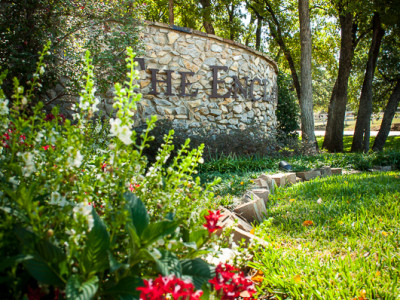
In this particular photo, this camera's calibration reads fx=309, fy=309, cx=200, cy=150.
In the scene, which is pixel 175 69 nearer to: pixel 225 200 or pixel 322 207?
pixel 225 200

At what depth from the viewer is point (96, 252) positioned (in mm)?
1049

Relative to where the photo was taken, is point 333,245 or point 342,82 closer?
point 333,245

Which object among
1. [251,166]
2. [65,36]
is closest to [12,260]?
[65,36]

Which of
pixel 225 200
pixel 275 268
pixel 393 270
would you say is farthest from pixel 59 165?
pixel 225 200

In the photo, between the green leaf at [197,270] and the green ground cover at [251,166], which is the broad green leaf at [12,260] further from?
the green ground cover at [251,166]

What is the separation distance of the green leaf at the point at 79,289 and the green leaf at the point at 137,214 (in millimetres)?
250

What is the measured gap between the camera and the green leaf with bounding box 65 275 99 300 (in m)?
0.88

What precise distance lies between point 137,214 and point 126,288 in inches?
10.5

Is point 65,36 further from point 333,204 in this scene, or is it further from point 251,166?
→ point 333,204

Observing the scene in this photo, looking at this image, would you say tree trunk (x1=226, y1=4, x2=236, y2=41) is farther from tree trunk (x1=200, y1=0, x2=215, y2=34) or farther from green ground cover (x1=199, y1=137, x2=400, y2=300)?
green ground cover (x1=199, y1=137, x2=400, y2=300)

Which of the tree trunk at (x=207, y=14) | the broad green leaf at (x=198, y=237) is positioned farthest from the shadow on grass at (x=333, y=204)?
the tree trunk at (x=207, y=14)

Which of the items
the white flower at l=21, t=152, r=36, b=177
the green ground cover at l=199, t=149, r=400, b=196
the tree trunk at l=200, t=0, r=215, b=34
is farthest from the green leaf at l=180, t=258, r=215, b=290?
the tree trunk at l=200, t=0, r=215, b=34

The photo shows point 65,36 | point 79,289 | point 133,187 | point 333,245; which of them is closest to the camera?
point 79,289

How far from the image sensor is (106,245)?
1.06 meters
